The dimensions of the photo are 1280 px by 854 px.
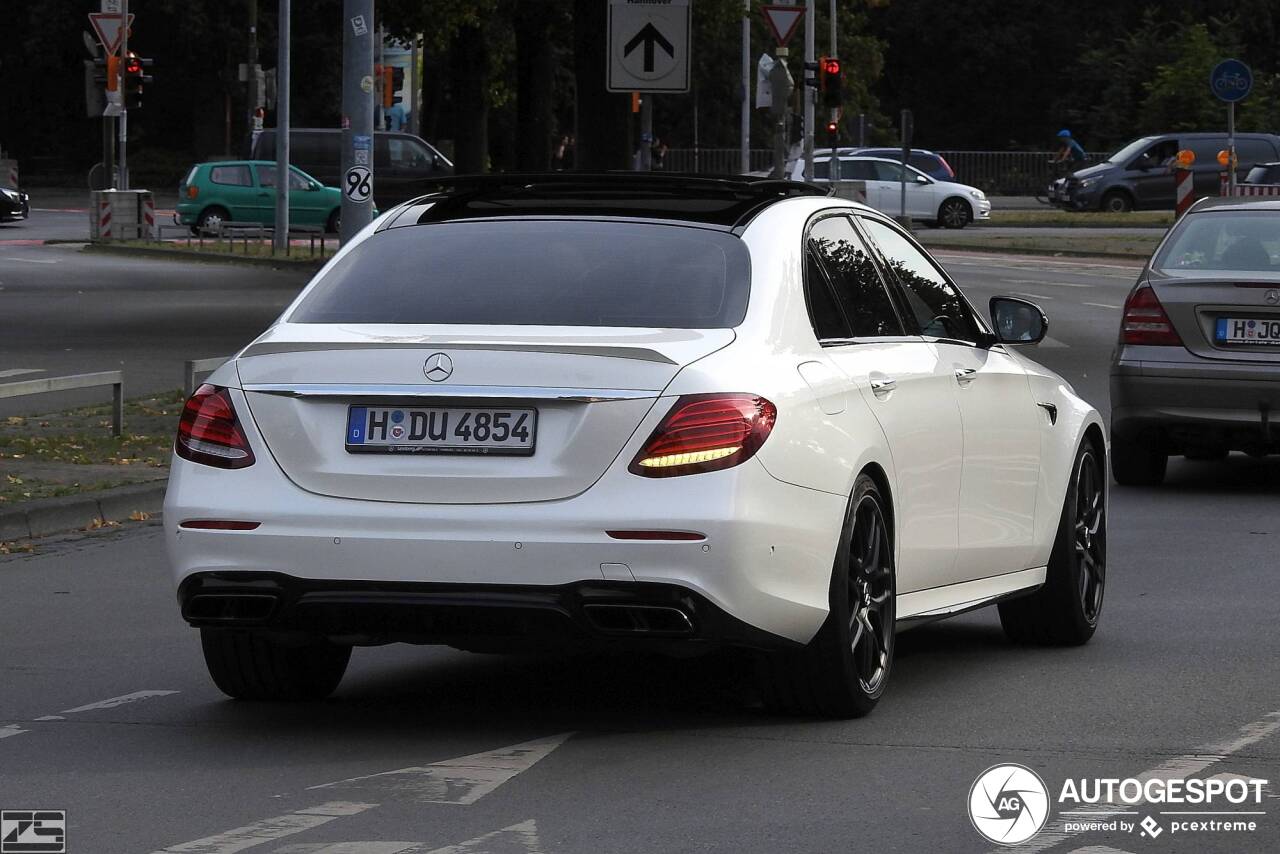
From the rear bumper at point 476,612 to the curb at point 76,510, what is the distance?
17.7 ft

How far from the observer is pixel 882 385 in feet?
24.0

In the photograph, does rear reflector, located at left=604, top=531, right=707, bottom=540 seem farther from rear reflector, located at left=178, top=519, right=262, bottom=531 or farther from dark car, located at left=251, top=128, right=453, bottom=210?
dark car, located at left=251, top=128, right=453, bottom=210

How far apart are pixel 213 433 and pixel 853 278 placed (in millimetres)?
2036

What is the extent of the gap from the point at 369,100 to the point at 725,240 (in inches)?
505

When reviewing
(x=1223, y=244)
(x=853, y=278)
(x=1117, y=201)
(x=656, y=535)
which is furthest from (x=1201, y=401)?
(x=1117, y=201)

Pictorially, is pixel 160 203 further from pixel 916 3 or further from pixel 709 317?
pixel 709 317

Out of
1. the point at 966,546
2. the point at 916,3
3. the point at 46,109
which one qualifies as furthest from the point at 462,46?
the point at 916,3

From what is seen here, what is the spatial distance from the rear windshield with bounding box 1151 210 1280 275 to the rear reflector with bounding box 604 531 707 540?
8011 millimetres

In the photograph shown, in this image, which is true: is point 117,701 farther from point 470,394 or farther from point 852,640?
point 852,640

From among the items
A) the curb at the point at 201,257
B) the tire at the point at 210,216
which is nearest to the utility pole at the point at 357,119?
the curb at the point at 201,257

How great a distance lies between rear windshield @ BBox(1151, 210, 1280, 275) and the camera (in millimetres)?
13758

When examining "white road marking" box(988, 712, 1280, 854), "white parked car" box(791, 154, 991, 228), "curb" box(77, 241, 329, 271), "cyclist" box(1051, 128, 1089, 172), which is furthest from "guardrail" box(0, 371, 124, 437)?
"cyclist" box(1051, 128, 1089, 172)

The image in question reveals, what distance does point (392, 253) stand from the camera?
23.9 feet

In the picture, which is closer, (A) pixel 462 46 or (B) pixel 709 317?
(B) pixel 709 317
